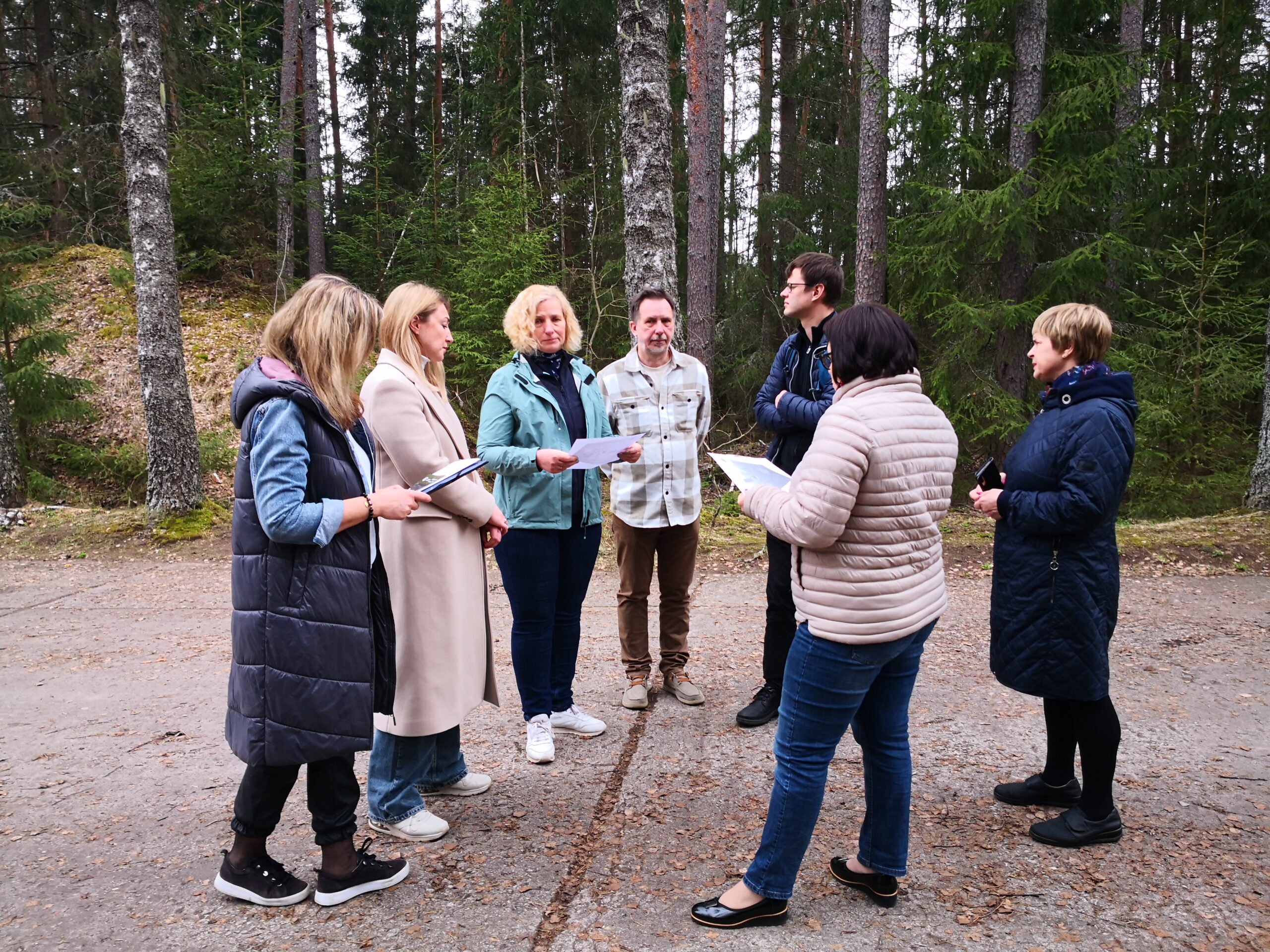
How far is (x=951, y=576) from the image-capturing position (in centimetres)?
745

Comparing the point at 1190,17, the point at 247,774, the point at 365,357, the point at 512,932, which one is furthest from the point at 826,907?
the point at 1190,17

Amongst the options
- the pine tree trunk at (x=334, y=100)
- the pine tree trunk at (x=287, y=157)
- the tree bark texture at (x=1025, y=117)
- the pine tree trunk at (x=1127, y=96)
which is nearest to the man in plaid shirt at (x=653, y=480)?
the tree bark texture at (x=1025, y=117)

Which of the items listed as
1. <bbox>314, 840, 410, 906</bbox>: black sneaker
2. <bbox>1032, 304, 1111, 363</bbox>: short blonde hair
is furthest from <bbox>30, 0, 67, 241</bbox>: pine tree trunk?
<bbox>1032, 304, 1111, 363</bbox>: short blonde hair

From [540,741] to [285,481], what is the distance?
199 cm

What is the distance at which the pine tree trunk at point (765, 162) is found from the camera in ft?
52.7

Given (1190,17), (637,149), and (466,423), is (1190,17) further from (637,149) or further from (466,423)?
(466,423)

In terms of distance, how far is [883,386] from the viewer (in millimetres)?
2555

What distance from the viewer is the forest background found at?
10.3 meters

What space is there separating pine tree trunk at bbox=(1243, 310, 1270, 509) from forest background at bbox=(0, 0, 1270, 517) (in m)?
0.41

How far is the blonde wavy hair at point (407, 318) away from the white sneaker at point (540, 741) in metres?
1.70

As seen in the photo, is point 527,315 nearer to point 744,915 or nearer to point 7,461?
point 744,915

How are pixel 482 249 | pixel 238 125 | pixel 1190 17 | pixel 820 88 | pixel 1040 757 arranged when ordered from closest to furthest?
pixel 1040 757, pixel 482 249, pixel 1190 17, pixel 238 125, pixel 820 88

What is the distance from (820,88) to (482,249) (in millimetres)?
9136

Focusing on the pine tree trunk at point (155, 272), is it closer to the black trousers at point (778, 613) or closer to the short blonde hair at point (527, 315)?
the short blonde hair at point (527, 315)
